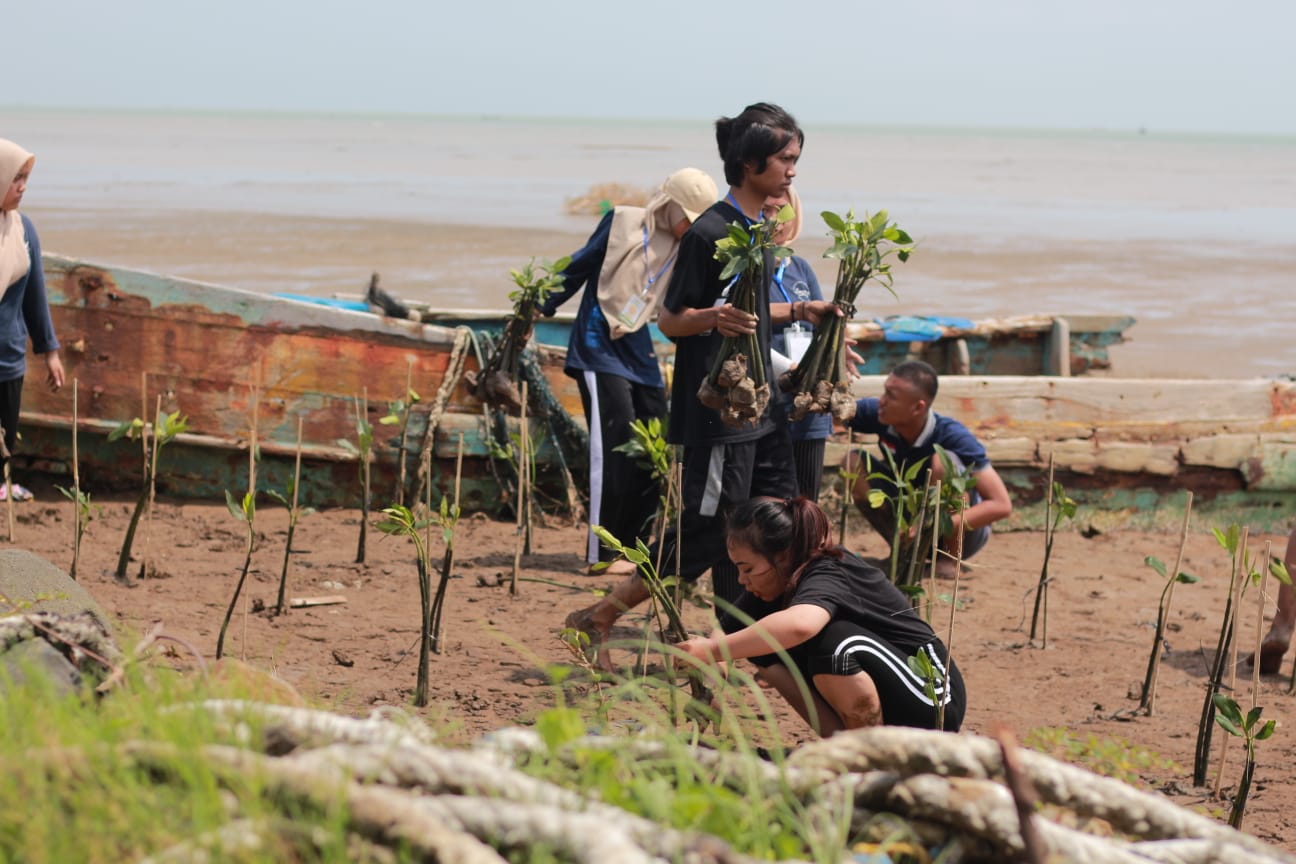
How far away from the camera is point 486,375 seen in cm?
636

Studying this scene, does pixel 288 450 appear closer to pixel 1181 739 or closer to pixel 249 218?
pixel 1181 739

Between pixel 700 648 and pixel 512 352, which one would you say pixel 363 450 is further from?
pixel 700 648

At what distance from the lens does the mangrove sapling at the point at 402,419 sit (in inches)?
231

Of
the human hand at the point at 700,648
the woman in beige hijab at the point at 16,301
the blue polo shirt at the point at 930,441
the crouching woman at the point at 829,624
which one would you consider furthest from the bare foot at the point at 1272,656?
the woman in beige hijab at the point at 16,301

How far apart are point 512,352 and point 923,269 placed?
14272 millimetres

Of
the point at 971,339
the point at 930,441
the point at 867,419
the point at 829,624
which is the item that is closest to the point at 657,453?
the point at 867,419

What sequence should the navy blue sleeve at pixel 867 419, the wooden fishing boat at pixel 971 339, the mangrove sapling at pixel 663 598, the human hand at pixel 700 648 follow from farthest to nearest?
1. the wooden fishing boat at pixel 971 339
2. the navy blue sleeve at pixel 867 419
3. the mangrove sapling at pixel 663 598
4. the human hand at pixel 700 648

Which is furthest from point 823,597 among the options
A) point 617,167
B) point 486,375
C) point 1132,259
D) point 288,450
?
point 617,167

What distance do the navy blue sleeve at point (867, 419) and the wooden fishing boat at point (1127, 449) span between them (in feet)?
2.87

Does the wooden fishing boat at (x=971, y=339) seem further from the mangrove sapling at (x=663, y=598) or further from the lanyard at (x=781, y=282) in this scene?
the mangrove sapling at (x=663, y=598)

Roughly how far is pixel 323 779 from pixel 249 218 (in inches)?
954

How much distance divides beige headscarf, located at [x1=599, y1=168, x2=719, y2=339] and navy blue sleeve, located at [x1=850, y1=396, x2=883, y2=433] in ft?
3.16

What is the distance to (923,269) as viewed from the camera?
19.7m

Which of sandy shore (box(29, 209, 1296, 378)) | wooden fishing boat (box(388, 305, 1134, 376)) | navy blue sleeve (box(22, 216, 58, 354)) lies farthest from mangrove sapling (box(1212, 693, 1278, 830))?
sandy shore (box(29, 209, 1296, 378))
